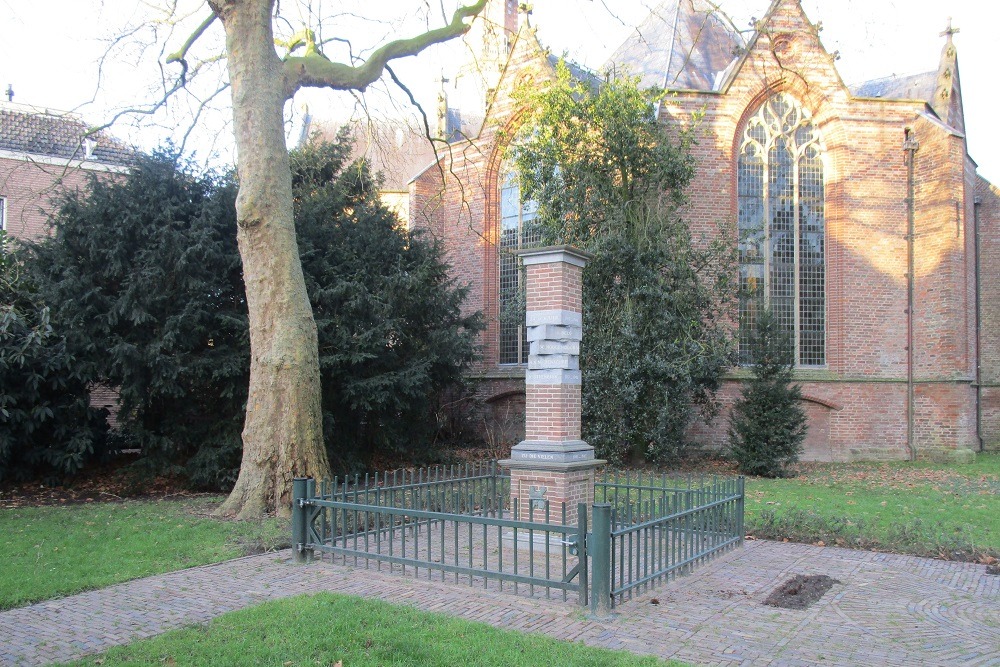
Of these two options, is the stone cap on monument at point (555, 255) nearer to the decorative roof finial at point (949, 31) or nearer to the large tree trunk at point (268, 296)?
the large tree trunk at point (268, 296)

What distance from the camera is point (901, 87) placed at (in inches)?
842

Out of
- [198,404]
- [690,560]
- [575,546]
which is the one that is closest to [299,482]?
[575,546]

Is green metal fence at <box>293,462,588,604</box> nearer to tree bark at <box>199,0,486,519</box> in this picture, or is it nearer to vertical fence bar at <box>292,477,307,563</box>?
vertical fence bar at <box>292,477,307,563</box>

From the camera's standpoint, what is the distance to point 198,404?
14188 millimetres

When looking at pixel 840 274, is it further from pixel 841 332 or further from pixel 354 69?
pixel 354 69

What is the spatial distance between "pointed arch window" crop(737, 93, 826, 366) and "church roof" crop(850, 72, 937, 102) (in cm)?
276

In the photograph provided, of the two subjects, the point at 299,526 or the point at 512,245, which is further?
the point at 512,245

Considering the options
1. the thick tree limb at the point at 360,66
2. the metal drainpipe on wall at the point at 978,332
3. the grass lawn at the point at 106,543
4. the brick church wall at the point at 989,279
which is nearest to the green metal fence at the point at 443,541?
the grass lawn at the point at 106,543

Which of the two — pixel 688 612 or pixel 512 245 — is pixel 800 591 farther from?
pixel 512 245

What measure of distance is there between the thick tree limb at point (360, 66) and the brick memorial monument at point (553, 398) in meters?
5.55

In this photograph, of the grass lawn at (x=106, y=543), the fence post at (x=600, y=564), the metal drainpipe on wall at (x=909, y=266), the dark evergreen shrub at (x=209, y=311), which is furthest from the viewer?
the metal drainpipe on wall at (x=909, y=266)

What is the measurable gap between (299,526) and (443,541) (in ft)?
6.42

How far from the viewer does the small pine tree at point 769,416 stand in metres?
15.5

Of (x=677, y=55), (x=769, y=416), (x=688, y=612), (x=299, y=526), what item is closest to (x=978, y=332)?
(x=769, y=416)
